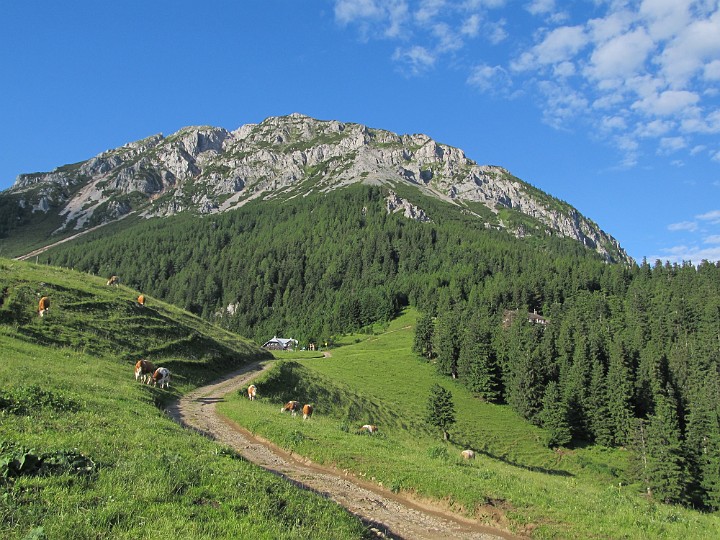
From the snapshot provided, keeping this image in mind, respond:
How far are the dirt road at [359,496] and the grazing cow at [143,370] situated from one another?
7421 mm

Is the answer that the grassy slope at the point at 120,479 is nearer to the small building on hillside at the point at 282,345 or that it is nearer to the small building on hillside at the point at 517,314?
the small building on hillside at the point at 282,345

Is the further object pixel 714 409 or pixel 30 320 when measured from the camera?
pixel 714 409

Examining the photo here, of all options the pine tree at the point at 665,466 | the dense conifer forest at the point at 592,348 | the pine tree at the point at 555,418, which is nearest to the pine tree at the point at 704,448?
the dense conifer forest at the point at 592,348

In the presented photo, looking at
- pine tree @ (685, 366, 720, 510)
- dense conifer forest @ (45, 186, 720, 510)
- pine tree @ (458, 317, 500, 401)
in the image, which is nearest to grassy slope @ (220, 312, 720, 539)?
pine tree @ (685, 366, 720, 510)

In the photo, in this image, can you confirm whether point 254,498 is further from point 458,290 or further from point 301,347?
point 458,290

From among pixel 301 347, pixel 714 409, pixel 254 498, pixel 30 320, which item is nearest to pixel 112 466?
pixel 254 498

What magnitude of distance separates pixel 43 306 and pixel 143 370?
11.2 m

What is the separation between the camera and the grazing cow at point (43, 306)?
34841mm

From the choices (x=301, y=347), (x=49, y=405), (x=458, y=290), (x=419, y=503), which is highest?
(x=458, y=290)

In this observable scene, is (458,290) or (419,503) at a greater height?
(458,290)

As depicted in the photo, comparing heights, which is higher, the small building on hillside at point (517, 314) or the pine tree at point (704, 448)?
the small building on hillside at point (517, 314)

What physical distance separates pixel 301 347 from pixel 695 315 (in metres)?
136

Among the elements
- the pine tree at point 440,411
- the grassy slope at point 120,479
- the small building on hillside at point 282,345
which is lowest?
the small building on hillside at point 282,345

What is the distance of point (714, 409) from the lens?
75562mm
